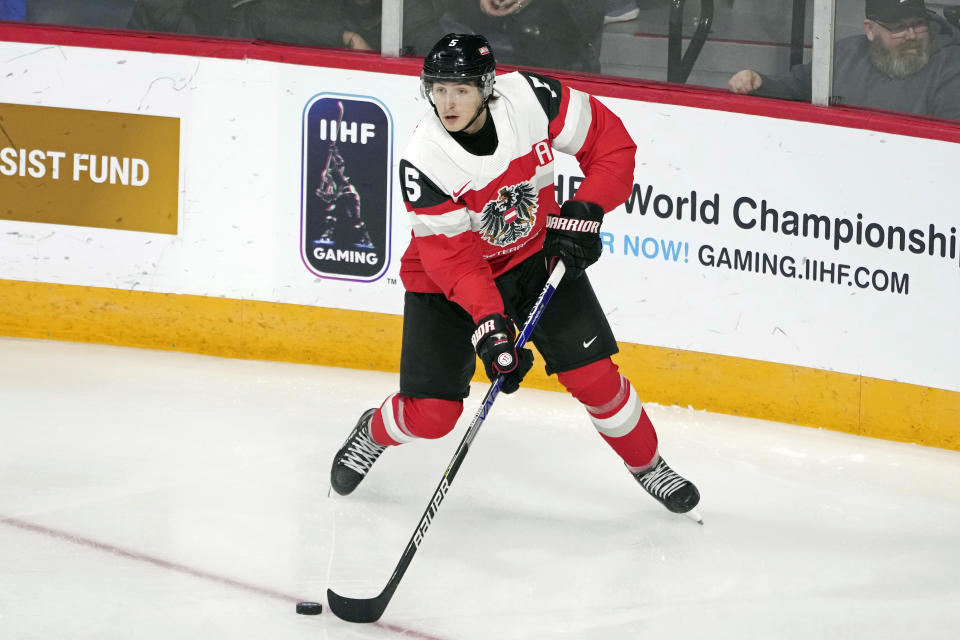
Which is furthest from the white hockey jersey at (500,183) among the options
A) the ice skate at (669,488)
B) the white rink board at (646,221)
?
the white rink board at (646,221)

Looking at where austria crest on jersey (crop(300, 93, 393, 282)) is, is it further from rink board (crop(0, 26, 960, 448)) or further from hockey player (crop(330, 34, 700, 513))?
hockey player (crop(330, 34, 700, 513))

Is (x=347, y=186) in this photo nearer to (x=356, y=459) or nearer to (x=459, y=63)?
(x=356, y=459)

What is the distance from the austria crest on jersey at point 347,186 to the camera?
177 inches

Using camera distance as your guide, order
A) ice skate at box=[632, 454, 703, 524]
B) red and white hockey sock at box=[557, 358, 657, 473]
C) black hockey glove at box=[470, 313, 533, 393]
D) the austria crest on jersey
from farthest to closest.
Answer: the austria crest on jersey → ice skate at box=[632, 454, 703, 524] → red and white hockey sock at box=[557, 358, 657, 473] → black hockey glove at box=[470, 313, 533, 393]

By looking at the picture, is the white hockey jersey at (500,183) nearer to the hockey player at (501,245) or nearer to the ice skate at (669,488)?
the hockey player at (501,245)

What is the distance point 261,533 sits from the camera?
3.32 metres

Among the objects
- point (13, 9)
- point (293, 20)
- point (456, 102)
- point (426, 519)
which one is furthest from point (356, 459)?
point (13, 9)

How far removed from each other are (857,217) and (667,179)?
59 centimetres

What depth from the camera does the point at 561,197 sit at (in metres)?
4.32

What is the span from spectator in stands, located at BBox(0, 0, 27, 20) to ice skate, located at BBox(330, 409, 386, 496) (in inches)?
87.7

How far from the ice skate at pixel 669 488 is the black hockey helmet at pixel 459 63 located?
1069 millimetres

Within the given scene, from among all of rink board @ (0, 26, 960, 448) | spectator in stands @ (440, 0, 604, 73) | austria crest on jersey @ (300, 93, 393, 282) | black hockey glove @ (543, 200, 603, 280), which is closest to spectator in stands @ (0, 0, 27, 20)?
rink board @ (0, 26, 960, 448)

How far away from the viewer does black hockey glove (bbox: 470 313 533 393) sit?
2943 millimetres

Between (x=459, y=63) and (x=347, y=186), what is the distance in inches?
66.4
